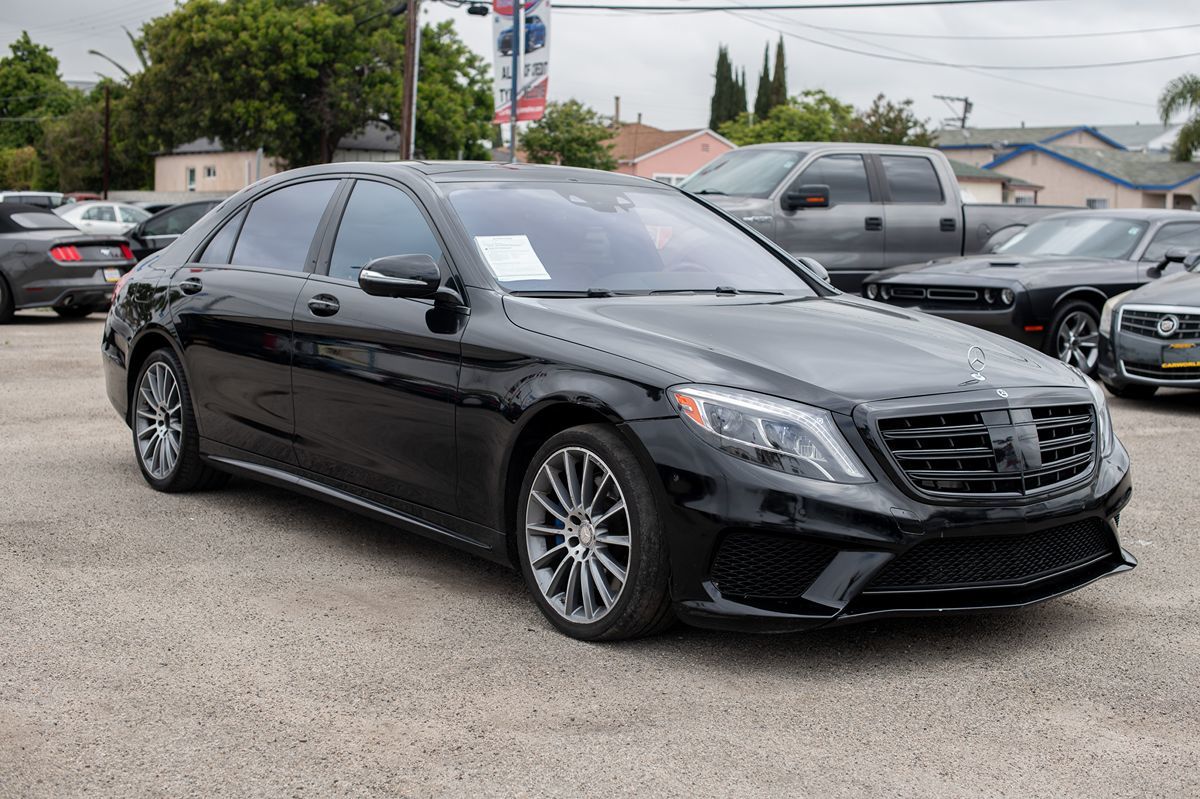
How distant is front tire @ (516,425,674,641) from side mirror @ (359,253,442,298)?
82 cm

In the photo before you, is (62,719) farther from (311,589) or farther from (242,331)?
(242,331)

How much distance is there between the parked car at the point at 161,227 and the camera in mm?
22281

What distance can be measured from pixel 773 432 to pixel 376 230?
2.22 metres

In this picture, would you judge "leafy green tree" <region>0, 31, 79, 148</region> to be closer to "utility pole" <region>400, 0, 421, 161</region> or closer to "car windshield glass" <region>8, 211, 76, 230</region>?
"utility pole" <region>400, 0, 421, 161</region>

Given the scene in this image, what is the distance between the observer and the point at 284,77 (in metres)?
53.3

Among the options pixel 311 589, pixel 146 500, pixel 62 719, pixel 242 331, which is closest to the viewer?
pixel 62 719

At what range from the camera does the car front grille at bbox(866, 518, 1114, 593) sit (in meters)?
4.23

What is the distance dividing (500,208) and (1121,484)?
2.49 metres

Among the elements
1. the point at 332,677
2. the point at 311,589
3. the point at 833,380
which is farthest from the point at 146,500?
the point at 833,380

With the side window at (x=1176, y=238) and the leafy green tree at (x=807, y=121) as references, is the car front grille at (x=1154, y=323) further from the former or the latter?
the leafy green tree at (x=807, y=121)

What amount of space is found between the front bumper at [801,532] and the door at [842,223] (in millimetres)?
9766

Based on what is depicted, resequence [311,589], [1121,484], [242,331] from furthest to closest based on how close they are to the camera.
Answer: [242,331] < [311,589] < [1121,484]

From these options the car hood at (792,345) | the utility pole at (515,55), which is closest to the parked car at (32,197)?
the utility pole at (515,55)

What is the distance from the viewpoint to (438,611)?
497 centimetres
